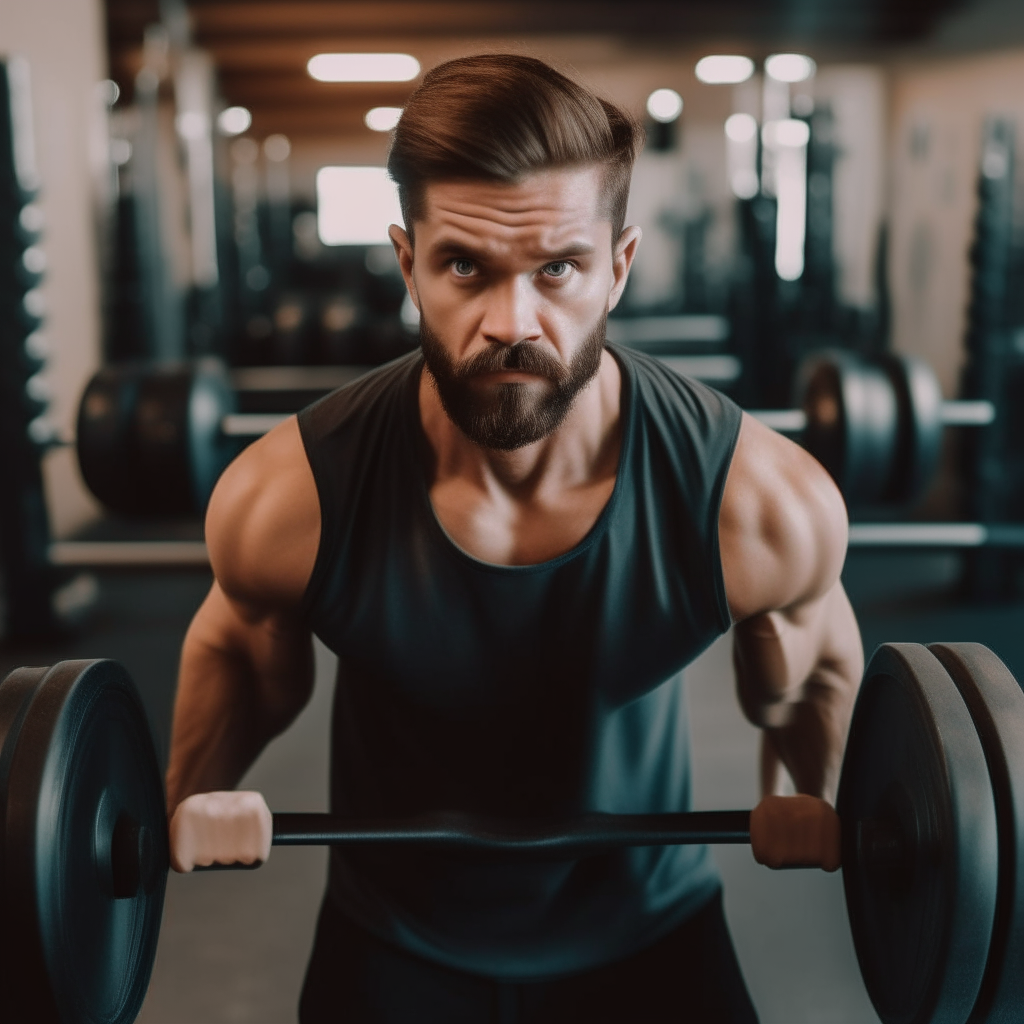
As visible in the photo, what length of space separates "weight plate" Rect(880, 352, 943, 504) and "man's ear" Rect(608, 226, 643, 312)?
1528mm

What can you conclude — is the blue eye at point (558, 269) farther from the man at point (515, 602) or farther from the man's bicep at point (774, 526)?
the man's bicep at point (774, 526)

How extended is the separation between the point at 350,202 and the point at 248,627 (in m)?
9.96

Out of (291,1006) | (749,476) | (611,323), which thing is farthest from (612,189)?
(611,323)

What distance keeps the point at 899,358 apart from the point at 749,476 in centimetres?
161

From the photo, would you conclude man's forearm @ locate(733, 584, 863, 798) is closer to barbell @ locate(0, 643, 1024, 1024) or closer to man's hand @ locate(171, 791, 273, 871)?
barbell @ locate(0, 643, 1024, 1024)

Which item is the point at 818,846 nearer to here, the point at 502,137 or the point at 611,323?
the point at 502,137

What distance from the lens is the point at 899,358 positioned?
2.46 metres

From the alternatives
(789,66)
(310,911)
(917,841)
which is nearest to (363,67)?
(789,66)

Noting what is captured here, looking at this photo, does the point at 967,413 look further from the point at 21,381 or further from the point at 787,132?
the point at 21,381

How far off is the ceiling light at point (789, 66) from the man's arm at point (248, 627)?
19.6ft

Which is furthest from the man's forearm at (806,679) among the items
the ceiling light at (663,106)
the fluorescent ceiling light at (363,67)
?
the fluorescent ceiling light at (363,67)

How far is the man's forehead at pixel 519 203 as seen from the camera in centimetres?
87

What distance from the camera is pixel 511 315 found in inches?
34.7

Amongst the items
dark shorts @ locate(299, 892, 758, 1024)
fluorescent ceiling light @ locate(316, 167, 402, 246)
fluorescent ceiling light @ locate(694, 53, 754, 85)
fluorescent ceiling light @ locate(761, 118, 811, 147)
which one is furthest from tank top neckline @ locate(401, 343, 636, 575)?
fluorescent ceiling light @ locate(316, 167, 402, 246)
